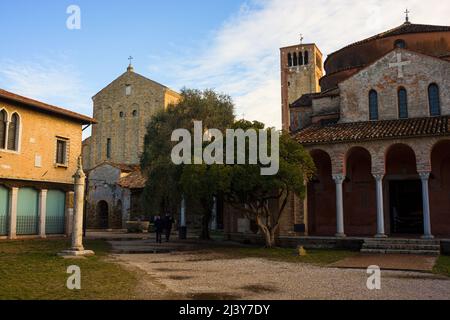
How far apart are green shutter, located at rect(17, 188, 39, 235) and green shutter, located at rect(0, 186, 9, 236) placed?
0.60 m

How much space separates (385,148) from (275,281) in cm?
1100

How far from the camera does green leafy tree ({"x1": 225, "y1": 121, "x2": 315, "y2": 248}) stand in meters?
17.6

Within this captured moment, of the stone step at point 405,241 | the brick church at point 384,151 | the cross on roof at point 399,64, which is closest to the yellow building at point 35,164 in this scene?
the brick church at point 384,151

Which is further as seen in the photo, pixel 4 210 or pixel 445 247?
pixel 4 210

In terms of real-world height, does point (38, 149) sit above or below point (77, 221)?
above

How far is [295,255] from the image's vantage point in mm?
16688

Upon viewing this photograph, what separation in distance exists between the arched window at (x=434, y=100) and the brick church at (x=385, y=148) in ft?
0.14

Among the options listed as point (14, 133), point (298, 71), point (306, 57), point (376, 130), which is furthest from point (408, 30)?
point (306, 57)

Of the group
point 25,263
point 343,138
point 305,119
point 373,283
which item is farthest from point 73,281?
point 305,119

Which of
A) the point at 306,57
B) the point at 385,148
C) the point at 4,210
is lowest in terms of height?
the point at 4,210

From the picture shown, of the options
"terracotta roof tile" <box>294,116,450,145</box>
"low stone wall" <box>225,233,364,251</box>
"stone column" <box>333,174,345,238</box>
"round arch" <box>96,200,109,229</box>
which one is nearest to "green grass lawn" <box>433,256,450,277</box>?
"low stone wall" <box>225,233,364,251</box>

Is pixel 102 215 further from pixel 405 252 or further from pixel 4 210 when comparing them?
pixel 405 252

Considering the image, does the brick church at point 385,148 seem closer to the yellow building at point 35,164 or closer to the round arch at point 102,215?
the yellow building at point 35,164
